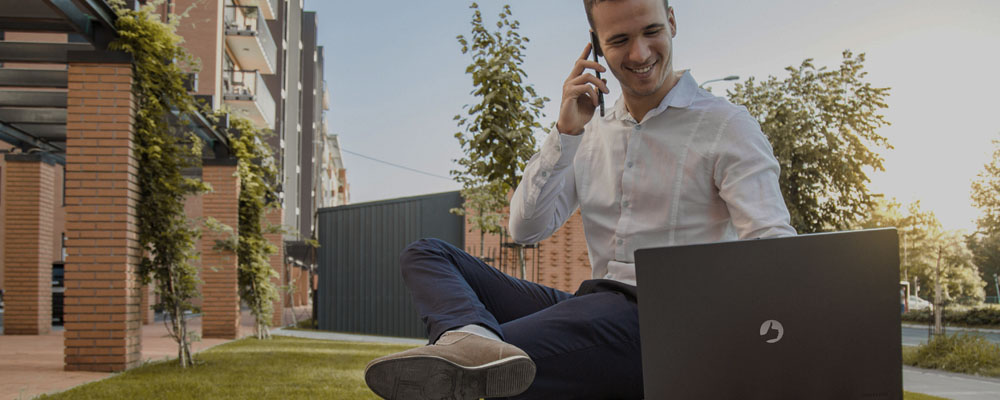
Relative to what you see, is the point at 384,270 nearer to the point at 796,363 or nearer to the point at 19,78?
the point at 19,78

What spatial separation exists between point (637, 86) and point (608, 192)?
300 millimetres

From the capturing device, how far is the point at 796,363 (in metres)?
1.37

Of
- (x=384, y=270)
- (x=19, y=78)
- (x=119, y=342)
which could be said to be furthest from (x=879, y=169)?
(x=19, y=78)

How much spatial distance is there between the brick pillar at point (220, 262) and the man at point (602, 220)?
10.9 metres

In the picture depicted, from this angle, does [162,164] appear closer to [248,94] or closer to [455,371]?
[455,371]

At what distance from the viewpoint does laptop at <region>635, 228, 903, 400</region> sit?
4.41 ft

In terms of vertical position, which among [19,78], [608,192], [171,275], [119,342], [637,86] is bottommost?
[119,342]

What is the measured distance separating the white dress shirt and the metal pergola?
570cm

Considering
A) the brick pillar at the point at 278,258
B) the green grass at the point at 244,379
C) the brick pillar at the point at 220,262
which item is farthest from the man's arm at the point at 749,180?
the brick pillar at the point at 278,258

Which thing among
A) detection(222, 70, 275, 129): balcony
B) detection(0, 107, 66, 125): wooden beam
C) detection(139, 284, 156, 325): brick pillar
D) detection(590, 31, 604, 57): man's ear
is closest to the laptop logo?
detection(590, 31, 604, 57): man's ear

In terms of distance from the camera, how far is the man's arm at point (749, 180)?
1810mm

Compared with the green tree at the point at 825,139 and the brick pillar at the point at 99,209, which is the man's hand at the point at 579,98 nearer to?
the brick pillar at the point at 99,209

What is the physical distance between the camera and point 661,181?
203 centimetres

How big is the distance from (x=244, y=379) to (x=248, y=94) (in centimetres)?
1673
